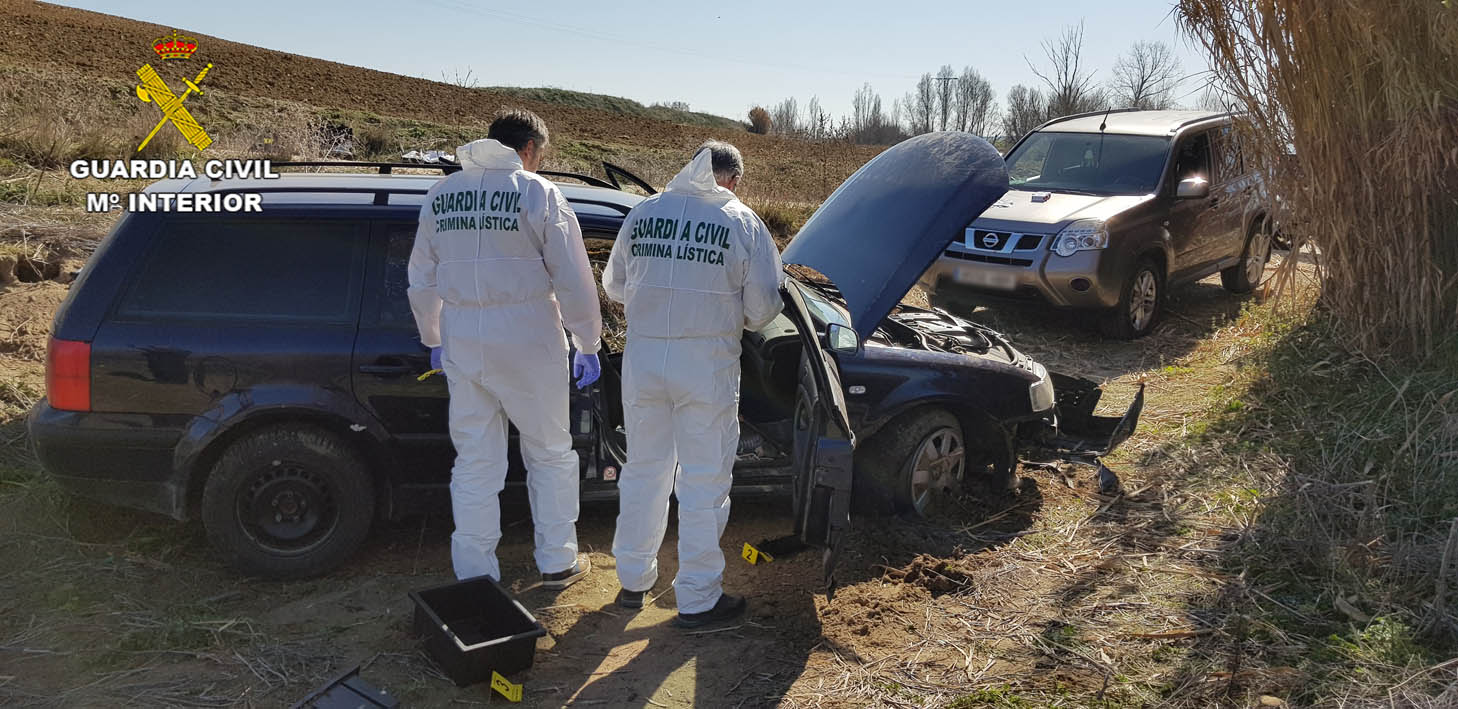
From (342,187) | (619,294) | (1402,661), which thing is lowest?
(1402,661)

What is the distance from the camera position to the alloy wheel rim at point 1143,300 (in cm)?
900

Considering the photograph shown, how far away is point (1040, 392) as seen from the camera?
5.34 metres

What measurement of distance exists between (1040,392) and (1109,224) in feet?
12.4

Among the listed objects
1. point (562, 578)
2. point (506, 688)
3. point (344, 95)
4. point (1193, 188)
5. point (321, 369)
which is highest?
point (344, 95)

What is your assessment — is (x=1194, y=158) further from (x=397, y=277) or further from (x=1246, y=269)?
(x=397, y=277)

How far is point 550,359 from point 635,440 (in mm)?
475

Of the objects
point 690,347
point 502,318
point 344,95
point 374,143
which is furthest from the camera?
point 344,95

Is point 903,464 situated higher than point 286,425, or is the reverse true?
point 286,425

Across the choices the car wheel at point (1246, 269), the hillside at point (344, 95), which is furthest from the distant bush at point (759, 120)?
the car wheel at point (1246, 269)

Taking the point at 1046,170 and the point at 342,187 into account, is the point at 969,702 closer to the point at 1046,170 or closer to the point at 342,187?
the point at 342,187

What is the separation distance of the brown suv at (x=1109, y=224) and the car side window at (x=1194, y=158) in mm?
14

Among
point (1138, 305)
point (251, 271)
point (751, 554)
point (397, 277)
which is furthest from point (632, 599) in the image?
point (1138, 305)

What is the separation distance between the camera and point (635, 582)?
13.9 feet

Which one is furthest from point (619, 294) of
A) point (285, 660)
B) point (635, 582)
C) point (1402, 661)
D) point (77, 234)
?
point (77, 234)
